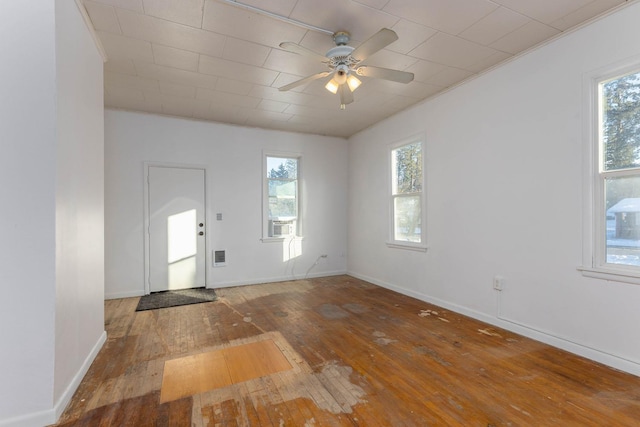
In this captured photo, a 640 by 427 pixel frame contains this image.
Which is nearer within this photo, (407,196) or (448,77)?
(448,77)

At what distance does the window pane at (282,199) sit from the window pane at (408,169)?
1.96 meters

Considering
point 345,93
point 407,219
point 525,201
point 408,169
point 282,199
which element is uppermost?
point 345,93

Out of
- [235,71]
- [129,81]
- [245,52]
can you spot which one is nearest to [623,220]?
[245,52]

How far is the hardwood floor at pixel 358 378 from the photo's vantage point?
1823mm

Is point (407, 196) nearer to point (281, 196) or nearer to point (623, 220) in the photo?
point (281, 196)

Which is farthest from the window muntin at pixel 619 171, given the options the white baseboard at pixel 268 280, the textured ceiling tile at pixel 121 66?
the textured ceiling tile at pixel 121 66

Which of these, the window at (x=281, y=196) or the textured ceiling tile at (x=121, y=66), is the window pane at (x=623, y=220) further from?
the textured ceiling tile at (x=121, y=66)

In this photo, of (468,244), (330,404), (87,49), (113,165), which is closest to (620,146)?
(468,244)

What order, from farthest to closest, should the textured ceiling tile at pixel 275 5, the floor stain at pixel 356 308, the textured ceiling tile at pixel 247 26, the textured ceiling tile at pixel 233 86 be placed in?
the floor stain at pixel 356 308, the textured ceiling tile at pixel 233 86, the textured ceiling tile at pixel 247 26, the textured ceiling tile at pixel 275 5

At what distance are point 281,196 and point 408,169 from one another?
2.37 m

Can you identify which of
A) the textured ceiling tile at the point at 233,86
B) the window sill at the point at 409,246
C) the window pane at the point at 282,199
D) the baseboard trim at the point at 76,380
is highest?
the textured ceiling tile at the point at 233,86

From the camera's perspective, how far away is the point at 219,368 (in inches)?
94.8

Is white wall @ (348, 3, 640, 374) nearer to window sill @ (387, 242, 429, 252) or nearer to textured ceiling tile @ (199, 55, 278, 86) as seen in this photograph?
window sill @ (387, 242, 429, 252)

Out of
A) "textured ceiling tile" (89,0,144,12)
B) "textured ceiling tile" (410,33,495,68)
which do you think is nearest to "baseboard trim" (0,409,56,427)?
"textured ceiling tile" (89,0,144,12)
